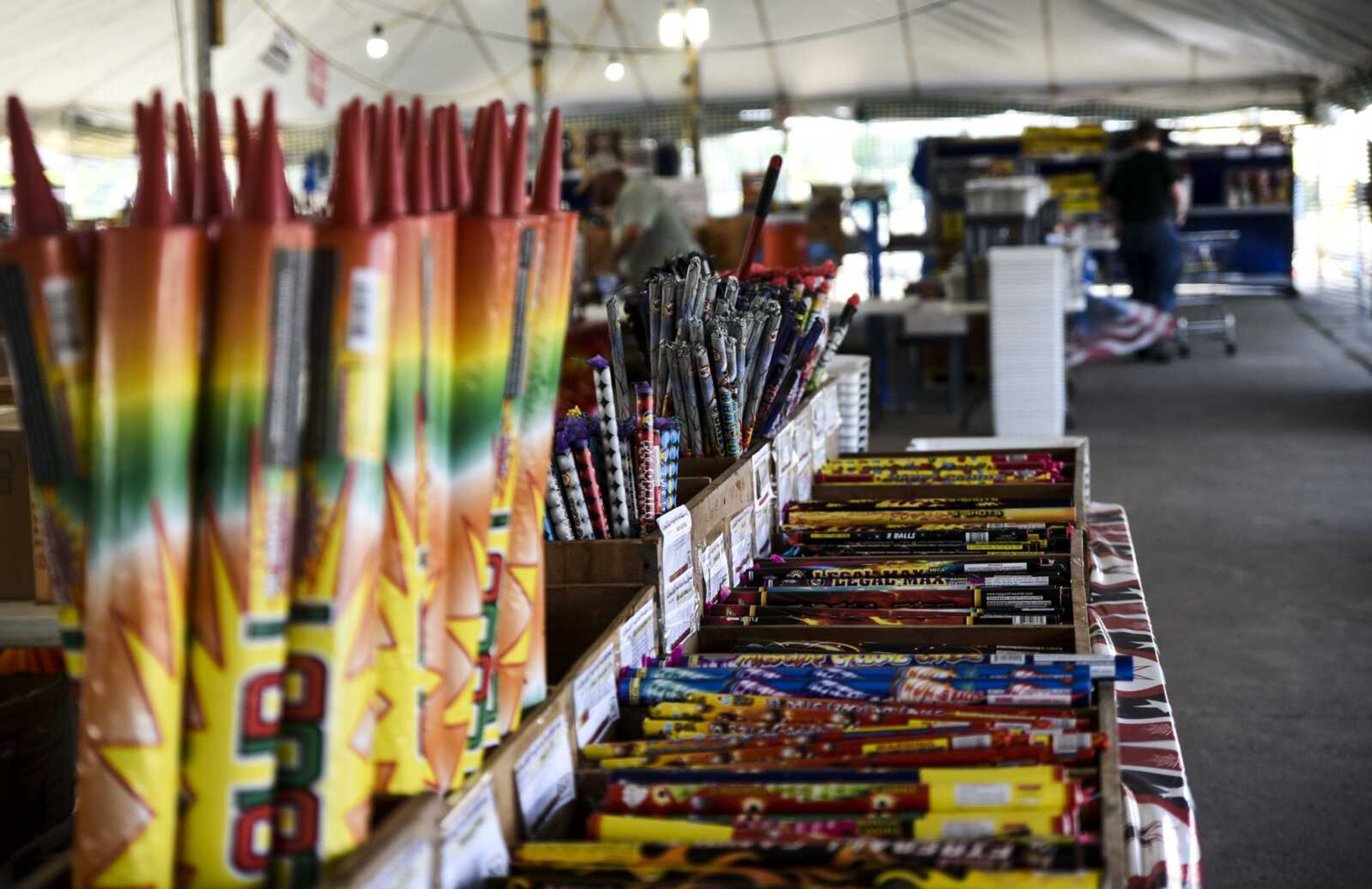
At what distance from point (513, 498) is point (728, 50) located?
53.3 ft

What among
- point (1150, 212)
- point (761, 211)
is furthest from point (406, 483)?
point (1150, 212)

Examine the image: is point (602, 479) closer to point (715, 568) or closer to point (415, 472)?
point (715, 568)

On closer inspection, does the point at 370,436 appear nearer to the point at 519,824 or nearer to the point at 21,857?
the point at 519,824

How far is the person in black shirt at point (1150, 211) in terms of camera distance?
33.1 ft

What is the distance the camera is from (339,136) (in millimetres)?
920

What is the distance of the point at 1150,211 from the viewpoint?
10.1 metres

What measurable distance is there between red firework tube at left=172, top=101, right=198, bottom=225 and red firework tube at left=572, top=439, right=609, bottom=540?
2.46 feet

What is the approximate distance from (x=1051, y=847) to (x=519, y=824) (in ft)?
1.47

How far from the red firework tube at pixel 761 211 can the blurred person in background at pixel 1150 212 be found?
26.2ft

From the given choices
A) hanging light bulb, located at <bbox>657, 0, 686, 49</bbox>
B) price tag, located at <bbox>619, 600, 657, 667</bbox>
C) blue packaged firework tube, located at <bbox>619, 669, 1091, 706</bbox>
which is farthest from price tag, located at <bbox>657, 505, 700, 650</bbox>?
hanging light bulb, located at <bbox>657, 0, 686, 49</bbox>

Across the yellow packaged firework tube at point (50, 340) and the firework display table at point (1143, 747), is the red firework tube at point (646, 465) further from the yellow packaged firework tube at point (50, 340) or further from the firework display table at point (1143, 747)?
the yellow packaged firework tube at point (50, 340)

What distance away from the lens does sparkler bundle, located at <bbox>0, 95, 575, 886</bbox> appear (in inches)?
32.7

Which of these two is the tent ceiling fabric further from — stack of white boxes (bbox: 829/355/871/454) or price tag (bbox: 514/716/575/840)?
price tag (bbox: 514/716/575/840)

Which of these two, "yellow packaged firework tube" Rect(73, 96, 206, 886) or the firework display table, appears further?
the firework display table
